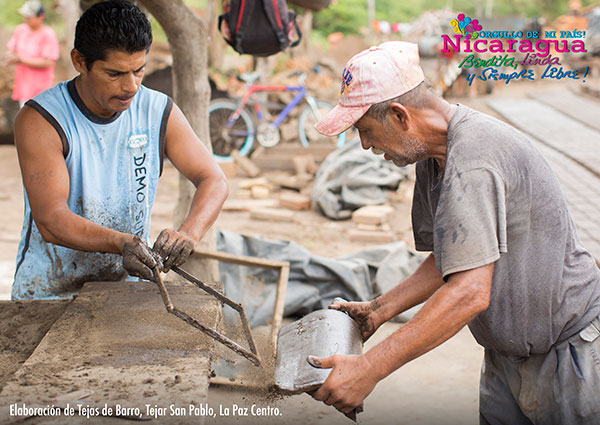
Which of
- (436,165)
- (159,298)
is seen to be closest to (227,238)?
(159,298)

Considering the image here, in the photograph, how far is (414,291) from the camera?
7.94 feet

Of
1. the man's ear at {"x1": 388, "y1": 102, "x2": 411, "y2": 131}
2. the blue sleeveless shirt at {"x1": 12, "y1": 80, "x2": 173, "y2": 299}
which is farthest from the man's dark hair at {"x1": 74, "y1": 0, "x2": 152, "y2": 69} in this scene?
the man's ear at {"x1": 388, "y1": 102, "x2": 411, "y2": 131}

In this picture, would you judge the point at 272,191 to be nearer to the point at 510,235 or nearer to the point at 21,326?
the point at 21,326

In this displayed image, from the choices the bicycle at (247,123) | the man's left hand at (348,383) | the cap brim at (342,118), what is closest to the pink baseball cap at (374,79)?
the cap brim at (342,118)

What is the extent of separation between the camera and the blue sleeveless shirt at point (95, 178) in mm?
2424

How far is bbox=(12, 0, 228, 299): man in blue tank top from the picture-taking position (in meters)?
2.30

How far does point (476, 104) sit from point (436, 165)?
13.4 metres

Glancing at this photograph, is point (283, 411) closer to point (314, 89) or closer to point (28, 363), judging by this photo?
point (28, 363)

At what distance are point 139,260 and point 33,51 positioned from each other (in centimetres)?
704

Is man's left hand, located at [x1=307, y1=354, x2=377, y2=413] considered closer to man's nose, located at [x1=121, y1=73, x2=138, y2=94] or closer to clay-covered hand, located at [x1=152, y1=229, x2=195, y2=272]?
clay-covered hand, located at [x1=152, y1=229, x2=195, y2=272]

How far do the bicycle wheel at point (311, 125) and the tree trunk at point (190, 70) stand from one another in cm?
641

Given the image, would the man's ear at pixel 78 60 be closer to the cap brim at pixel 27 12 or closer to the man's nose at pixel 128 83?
the man's nose at pixel 128 83

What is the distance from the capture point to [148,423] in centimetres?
161

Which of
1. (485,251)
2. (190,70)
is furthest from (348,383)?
(190,70)
